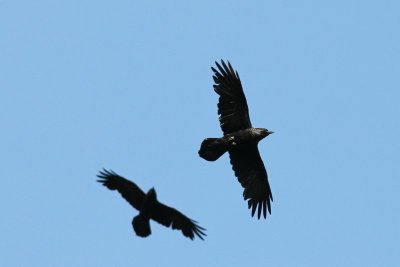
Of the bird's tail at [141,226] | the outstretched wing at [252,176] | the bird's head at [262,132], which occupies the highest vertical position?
the bird's head at [262,132]

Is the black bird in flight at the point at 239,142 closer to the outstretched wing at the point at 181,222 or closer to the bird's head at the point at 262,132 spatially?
the bird's head at the point at 262,132

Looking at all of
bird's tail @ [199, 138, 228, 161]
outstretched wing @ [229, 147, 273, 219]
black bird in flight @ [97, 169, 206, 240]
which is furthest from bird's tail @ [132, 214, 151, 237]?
outstretched wing @ [229, 147, 273, 219]

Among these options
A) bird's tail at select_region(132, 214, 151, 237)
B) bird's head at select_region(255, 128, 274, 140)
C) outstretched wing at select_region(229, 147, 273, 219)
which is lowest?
bird's tail at select_region(132, 214, 151, 237)

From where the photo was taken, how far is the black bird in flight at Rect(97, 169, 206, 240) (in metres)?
19.3

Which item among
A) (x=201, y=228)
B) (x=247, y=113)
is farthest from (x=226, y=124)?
(x=201, y=228)

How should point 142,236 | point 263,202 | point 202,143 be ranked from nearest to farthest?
point 142,236 < point 202,143 < point 263,202

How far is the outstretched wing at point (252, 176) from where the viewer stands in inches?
968

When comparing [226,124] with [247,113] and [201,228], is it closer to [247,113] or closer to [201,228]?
[247,113]

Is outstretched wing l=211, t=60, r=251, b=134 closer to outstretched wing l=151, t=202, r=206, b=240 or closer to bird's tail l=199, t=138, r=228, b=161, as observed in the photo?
bird's tail l=199, t=138, r=228, b=161

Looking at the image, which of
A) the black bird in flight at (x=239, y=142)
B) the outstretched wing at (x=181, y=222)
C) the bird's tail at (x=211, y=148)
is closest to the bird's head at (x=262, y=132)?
the black bird in flight at (x=239, y=142)

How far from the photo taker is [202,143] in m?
23.5

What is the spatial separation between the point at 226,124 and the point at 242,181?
5.55 feet

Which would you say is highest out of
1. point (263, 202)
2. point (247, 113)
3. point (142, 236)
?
point (247, 113)

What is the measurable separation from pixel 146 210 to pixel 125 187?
2.07 feet
